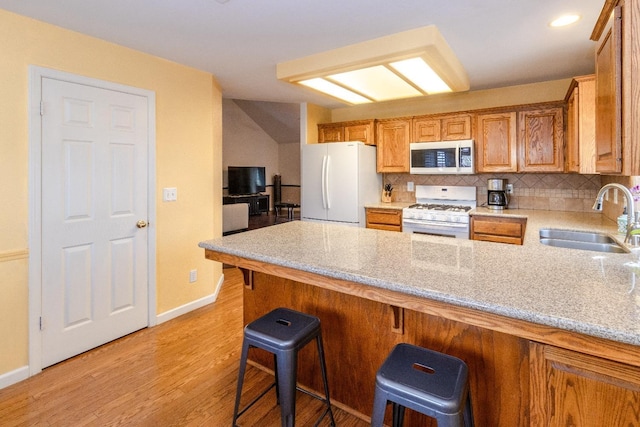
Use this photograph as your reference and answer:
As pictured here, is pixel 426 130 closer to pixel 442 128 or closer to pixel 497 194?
pixel 442 128

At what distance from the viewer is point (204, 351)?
2512 mm

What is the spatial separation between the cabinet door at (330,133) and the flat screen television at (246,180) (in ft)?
16.2

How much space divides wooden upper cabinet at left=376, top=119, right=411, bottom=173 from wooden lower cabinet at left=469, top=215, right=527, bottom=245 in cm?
115

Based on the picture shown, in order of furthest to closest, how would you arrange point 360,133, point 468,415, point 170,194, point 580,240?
point 360,133 → point 170,194 → point 580,240 → point 468,415

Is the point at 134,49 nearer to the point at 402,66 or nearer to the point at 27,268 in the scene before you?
the point at 27,268

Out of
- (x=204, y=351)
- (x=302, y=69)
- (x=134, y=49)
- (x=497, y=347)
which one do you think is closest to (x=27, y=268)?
(x=204, y=351)

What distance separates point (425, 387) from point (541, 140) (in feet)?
10.9

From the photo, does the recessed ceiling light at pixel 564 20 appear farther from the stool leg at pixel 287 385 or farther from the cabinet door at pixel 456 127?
the stool leg at pixel 287 385

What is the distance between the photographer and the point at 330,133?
15.5 feet

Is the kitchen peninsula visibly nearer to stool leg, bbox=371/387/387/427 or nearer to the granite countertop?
the granite countertop

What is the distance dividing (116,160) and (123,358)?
148cm

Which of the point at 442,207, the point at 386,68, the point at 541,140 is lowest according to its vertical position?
the point at 442,207

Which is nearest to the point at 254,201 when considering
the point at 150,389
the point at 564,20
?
the point at 150,389

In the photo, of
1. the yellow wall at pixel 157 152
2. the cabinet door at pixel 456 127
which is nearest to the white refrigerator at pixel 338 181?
the cabinet door at pixel 456 127
